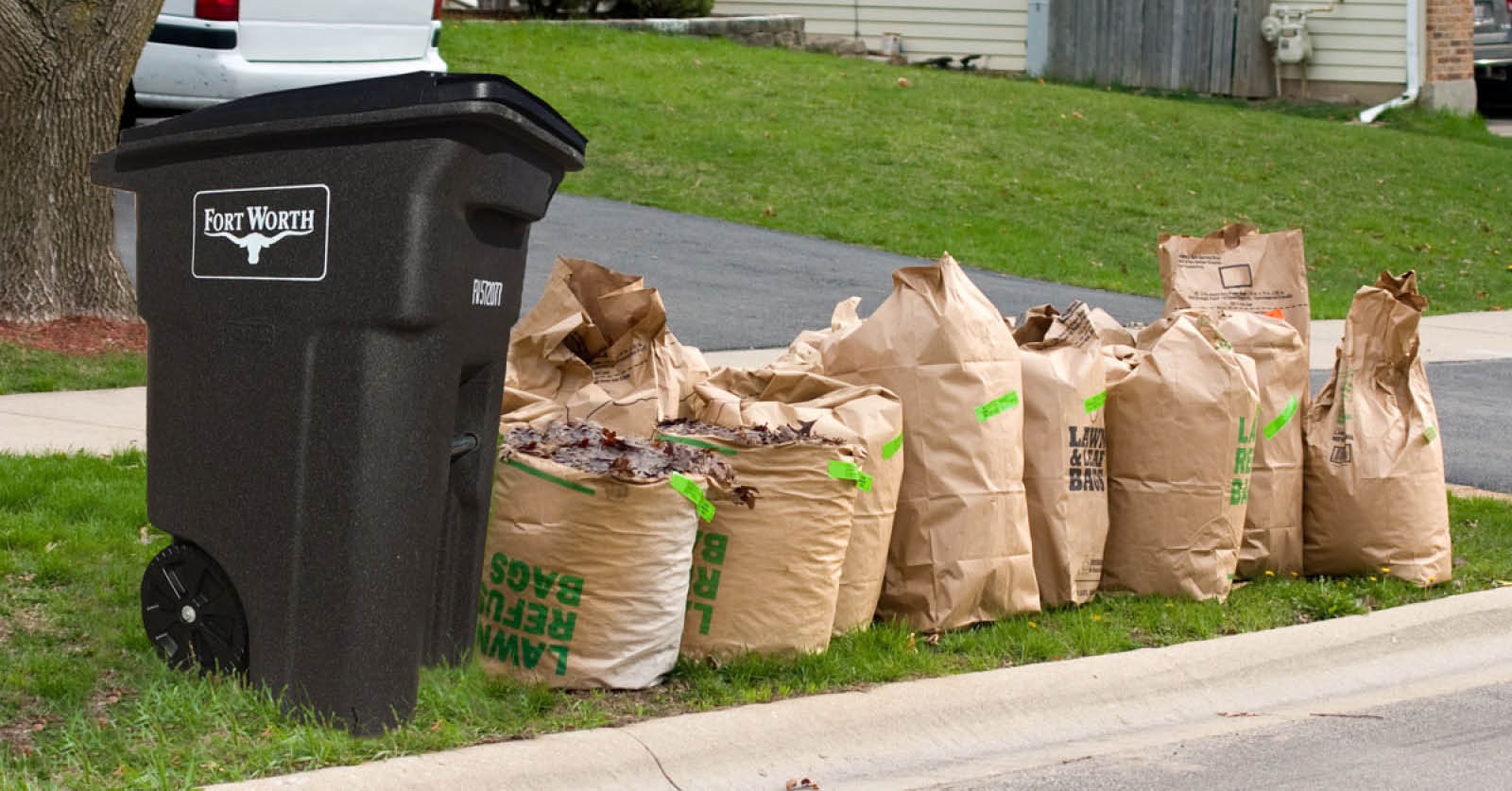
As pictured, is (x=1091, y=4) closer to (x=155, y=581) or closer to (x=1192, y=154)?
(x=1192, y=154)

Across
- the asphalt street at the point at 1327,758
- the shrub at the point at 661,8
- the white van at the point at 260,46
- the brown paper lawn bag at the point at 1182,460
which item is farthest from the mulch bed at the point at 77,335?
the shrub at the point at 661,8

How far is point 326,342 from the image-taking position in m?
3.63

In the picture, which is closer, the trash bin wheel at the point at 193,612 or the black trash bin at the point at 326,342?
the black trash bin at the point at 326,342

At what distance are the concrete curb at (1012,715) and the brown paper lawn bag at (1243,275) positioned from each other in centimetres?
107

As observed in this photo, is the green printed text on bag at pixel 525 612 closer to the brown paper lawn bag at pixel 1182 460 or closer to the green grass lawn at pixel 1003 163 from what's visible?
the brown paper lawn bag at pixel 1182 460

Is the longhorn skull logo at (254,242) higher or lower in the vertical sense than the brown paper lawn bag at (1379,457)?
higher

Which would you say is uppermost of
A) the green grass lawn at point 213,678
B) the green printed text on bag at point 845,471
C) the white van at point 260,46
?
the white van at point 260,46

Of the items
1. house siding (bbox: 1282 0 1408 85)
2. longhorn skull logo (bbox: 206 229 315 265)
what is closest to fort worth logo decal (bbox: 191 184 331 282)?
longhorn skull logo (bbox: 206 229 315 265)

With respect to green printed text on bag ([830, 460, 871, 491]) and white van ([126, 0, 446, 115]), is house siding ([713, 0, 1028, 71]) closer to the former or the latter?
white van ([126, 0, 446, 115])

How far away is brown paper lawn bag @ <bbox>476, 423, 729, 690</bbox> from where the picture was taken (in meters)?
4.09

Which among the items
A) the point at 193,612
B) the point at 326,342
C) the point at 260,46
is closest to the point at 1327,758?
the point at 326,342

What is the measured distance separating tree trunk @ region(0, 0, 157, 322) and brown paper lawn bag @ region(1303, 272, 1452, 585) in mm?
5435

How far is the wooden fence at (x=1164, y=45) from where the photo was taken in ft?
71.3

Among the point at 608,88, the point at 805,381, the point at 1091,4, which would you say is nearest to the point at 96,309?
the point at 805,381
